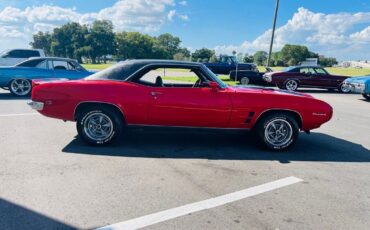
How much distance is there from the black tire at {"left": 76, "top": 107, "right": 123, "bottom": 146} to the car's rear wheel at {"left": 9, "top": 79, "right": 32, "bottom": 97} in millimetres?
7274

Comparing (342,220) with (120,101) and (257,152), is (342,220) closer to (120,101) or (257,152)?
(257,152)

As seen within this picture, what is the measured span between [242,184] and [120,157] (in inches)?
77.2

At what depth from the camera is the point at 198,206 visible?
3285mm

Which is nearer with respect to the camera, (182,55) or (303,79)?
(303,79)

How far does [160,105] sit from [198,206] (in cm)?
227

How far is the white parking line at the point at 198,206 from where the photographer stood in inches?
114

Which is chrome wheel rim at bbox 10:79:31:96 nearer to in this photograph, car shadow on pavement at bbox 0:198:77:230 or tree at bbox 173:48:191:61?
car shadow on pavement at bbox 0:198:77:230

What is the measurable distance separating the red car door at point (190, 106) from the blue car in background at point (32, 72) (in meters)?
7.05

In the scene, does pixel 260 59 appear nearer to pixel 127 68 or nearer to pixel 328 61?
pixel 328 61

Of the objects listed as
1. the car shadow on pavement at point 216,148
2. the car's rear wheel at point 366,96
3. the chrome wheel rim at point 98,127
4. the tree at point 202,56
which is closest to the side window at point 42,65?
the car shadow on pavement at point 216,148

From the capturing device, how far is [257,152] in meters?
5.36

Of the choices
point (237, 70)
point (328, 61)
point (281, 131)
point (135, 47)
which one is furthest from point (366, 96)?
point (328, 61)

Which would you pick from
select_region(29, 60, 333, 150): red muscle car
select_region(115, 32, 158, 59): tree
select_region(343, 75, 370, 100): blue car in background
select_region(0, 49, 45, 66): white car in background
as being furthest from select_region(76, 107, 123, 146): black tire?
select_region(115, 32, 158, 59): tree

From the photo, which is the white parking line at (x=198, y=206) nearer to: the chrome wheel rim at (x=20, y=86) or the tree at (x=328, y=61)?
the chrome wheel rim at (x=20, y=86)
